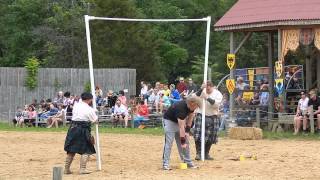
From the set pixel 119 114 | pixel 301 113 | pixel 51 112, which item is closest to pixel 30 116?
pixel 51 112

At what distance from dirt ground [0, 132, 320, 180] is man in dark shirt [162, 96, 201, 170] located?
0.32m

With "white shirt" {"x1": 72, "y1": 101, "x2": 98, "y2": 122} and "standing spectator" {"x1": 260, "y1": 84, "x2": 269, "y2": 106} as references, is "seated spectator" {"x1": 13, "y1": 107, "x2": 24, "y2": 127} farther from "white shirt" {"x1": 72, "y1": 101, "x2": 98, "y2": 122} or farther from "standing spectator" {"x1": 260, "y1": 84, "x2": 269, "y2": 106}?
"white shirt" {"x1": 72, "y1": 101, "x2": 98, "y2": 122}

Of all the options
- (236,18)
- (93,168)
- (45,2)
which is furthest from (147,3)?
(93,168)

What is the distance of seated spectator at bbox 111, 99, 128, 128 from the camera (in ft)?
92.9

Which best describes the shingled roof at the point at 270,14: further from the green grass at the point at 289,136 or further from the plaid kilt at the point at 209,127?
the plaid kilt at the point at 209,127

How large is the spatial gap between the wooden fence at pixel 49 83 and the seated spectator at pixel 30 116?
4029 millimetres

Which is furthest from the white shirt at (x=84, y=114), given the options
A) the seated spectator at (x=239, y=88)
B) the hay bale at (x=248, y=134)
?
the seated spectator at (x=239, y=88)

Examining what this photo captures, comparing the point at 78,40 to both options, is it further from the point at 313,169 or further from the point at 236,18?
the point at 313,169

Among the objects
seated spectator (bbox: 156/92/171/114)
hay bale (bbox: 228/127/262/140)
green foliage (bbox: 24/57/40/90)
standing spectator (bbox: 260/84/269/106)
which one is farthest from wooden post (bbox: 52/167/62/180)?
green foliage (bbox: 24/57/40/90)

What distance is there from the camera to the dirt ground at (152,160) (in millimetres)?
13406

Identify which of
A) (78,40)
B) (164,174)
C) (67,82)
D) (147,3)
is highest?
(147,3)

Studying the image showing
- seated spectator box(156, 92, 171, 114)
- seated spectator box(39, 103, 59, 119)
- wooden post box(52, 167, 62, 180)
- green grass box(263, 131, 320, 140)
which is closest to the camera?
wooden post box(52, 167, 62, 180)

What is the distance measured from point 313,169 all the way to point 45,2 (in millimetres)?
37650

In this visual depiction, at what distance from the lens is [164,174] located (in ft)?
44.0
